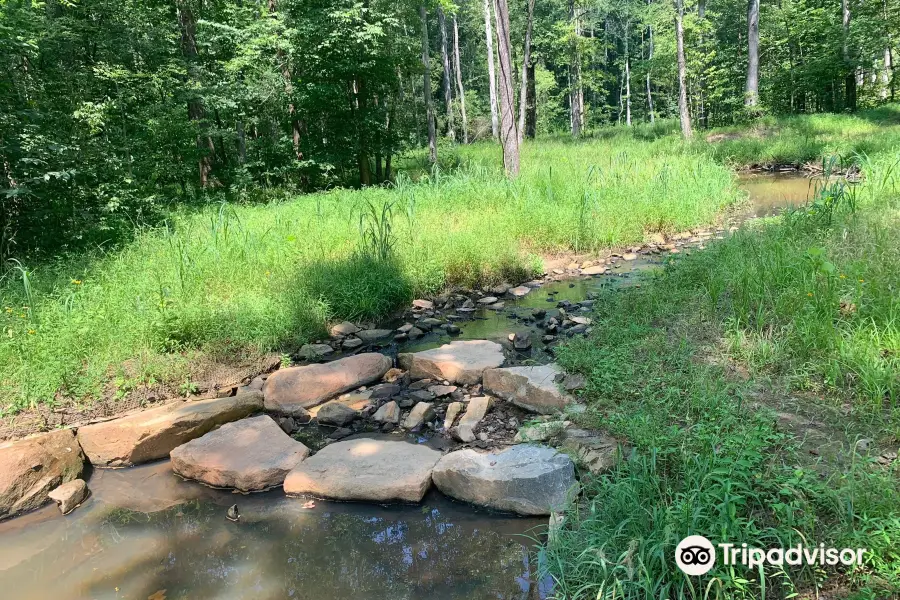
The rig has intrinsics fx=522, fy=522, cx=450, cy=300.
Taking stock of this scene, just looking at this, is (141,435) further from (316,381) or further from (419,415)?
(419,415)

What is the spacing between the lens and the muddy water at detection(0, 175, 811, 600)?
2670mm

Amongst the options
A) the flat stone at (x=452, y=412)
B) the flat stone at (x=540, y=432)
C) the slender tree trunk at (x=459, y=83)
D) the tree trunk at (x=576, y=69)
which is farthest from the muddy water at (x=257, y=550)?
the slender tree trunk at (x=459, y=83)

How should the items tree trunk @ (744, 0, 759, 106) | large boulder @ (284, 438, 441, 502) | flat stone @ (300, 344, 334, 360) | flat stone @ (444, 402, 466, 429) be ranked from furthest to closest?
1. tree trunk @ (744, 0, 759, 106)
2. flat stone @ (300, 344, 334, 360)
3. flat stone @ (444, 402, 466, 429)
4. large boulder @ (284, 438, 441, 502)

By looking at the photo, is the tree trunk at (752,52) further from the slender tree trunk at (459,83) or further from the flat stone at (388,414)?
the flat stone at (388,414)

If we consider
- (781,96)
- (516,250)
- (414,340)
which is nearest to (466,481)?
(414,340)

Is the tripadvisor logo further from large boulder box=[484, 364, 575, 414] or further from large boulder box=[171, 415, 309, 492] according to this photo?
large boulder box=[171, 415, 309, 492]

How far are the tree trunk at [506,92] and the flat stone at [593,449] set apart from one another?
853 centimetres

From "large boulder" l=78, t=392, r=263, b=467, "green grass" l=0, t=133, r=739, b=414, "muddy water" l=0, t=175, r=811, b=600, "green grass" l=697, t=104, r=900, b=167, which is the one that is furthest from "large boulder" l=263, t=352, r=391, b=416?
"green grass" l=697, t=104, r=900, b=167

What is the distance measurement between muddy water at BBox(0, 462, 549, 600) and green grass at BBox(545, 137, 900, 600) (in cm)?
51

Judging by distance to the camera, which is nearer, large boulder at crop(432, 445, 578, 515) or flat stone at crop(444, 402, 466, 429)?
large boulder at crop(432, 445, 578, 515)

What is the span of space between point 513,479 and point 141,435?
2.76 metres

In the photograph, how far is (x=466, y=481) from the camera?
3178 mm

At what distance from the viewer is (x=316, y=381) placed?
15.1ft

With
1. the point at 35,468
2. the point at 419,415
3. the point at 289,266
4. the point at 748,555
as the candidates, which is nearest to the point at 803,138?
the point at 289,266
